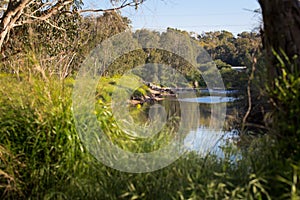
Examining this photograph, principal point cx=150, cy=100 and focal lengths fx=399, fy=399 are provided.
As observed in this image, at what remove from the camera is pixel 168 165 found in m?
2.16

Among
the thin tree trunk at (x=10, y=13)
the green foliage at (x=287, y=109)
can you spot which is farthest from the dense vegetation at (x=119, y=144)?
the thin tree trunk at (x=10, y=13)

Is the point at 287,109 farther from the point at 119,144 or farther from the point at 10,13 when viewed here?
the point at 10,13

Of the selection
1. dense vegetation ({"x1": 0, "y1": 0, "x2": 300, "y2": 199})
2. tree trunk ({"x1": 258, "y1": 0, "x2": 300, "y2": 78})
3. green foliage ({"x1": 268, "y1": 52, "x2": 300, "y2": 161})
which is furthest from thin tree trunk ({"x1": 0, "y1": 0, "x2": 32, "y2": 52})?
green foliage ({"x1": 268, "y1": 52, "x2": 300, "y2": 161})

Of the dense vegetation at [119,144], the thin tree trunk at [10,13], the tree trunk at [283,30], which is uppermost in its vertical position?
the thin tree trunk at [10,13]

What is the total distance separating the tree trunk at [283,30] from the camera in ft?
5.98

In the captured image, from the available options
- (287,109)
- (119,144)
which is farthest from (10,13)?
(287,109)

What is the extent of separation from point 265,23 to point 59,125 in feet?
4.04

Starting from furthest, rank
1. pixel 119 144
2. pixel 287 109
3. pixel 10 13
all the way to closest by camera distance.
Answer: pixel 10 13, pixel 119 144, pixel 287 109

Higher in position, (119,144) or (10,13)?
(10,13)

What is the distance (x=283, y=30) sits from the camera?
1.83m

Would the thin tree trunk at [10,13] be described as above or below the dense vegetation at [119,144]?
above

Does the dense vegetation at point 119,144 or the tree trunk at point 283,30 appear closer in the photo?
the dense vegetation at point 119,144

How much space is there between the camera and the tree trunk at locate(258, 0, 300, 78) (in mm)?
1824

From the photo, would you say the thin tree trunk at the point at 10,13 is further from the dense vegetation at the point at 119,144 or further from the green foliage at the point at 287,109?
the green foliage at the point at 287,109
